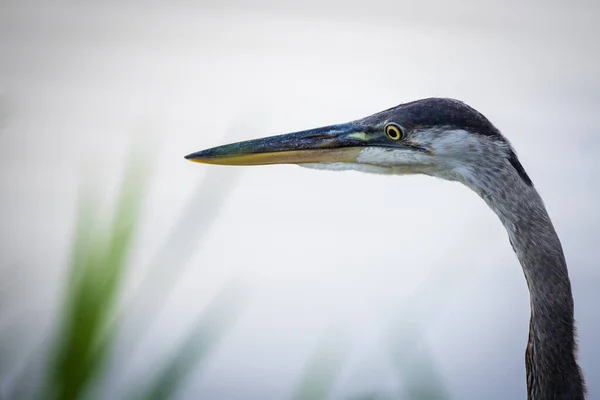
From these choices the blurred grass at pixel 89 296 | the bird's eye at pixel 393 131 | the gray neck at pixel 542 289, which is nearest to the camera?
the blurred grass at pixel 89 296

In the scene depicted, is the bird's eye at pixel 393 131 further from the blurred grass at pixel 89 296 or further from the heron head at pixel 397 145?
the blurred grass at pixel 89 296

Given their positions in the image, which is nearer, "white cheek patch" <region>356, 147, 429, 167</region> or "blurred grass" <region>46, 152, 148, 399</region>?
"blurred grass" <region>46, 152, 148, 399</region>

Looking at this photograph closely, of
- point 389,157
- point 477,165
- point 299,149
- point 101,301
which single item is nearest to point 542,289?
point 477,165

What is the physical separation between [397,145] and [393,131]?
0.03 m

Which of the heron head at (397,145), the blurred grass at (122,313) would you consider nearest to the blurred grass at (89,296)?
the blurred grass at (122,313)

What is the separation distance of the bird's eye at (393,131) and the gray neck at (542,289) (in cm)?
20

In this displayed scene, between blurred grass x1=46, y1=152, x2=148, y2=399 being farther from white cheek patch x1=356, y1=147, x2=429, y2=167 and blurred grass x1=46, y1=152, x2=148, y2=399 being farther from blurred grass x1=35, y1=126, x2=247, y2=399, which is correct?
white cheek patch x1=356, y1=147, x2=429, y2=167

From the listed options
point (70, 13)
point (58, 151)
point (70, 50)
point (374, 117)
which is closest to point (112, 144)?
point (58, 151)

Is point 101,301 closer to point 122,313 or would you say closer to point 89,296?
point 89,296

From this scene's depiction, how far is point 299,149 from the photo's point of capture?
4.65ft

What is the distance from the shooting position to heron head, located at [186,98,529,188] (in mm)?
1293

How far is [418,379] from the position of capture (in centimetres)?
93

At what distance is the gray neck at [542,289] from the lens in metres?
1.20

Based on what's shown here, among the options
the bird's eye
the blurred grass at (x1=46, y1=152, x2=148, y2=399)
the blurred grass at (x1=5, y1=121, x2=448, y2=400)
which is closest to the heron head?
the bird's eye
